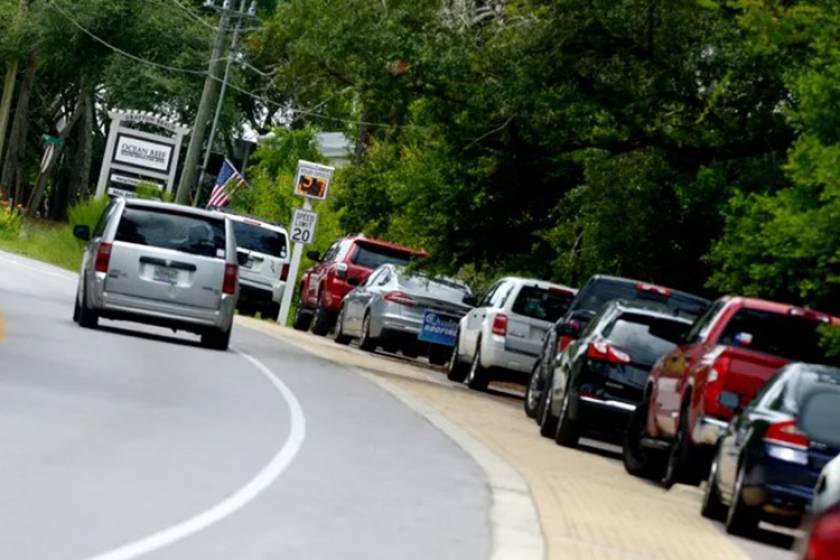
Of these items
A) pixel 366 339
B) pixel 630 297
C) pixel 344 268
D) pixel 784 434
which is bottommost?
pixel 366 339

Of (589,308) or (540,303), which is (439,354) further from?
(589,308)

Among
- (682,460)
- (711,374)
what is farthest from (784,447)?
(682,460)

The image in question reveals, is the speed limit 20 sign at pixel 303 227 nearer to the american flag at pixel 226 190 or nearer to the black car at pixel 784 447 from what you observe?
the american flag at pixel 226 190

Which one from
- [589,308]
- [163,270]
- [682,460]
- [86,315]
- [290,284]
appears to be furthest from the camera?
[290,284]

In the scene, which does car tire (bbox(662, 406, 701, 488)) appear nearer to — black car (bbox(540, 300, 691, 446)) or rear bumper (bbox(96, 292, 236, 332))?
black car (bbox(540, 300, 691, 446))

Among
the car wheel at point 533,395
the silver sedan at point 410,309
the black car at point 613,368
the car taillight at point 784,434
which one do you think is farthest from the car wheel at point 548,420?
the silver sedan at point 410,309

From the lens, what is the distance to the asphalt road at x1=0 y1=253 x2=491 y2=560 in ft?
40.7

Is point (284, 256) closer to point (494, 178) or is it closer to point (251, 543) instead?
point (494, 178)

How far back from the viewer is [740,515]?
17922 mm

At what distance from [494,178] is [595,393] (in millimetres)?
14826

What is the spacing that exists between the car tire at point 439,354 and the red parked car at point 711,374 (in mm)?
18724

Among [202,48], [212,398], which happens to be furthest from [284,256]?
[202,48]

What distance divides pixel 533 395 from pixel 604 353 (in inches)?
205

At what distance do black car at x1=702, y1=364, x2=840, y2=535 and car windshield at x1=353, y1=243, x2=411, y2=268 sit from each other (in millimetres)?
27397
